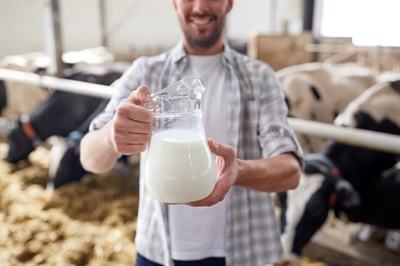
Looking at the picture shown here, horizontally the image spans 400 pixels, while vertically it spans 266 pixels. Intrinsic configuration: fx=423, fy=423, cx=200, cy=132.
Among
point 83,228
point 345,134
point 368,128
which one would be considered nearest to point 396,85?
point 368,128

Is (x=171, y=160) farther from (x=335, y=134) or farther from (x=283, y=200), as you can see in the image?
(x=283, y=200)

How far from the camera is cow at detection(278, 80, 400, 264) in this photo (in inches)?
86.0

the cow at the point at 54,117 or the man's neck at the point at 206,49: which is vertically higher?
the man's neck at the point at 206,49

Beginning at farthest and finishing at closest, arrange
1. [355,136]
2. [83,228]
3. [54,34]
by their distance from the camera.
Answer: [54,34] → [83,228] → [355,136]

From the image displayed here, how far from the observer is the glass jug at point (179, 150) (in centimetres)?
84

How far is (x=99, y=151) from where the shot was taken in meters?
1.11

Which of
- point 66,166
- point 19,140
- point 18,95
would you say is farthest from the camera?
point 18,95

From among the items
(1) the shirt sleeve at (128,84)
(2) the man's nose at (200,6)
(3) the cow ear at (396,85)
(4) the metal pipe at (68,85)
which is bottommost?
(3) the cow ear at (396,85)

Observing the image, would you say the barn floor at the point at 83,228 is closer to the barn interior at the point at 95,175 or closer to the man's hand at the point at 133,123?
the barn interior at the point at 95,175

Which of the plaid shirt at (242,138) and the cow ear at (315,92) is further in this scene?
the cow ear at (315,92)

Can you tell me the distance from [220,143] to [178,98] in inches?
13.3

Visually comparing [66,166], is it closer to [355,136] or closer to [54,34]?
[54,34]

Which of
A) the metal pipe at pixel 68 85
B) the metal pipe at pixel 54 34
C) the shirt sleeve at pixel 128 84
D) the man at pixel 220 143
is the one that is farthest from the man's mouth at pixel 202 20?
the metal pipe at pixel 54 34

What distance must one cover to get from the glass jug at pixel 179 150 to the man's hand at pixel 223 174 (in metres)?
0.04
